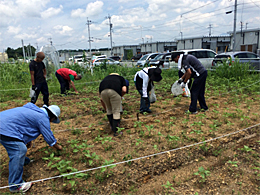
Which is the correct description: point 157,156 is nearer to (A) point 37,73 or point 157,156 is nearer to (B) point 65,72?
(A) point 37,73

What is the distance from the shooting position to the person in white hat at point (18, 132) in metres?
2.23

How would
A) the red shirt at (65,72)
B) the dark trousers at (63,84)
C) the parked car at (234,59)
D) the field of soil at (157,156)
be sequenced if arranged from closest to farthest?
the field of soil at (157,156) → the red shirt at (65,72) → the dark trousers at (63,84) → the parked car at (234,59)

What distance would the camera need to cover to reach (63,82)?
6789 mm

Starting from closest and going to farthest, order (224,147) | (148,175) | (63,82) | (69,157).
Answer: (148,175)
(69,157)
(224,147)
(63,82)

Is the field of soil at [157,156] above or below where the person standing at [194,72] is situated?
below

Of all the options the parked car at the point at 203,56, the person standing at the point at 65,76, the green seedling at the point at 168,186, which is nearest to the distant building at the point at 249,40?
the parked car at the point at 203,56

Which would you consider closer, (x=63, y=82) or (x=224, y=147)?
(x=224, y=147)

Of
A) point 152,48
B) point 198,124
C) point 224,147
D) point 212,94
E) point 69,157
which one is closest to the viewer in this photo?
point 69,157

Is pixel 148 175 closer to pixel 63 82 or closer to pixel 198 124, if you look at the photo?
pixel 198 124

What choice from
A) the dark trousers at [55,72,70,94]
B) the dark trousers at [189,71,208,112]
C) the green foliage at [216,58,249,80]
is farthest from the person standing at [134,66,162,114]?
the green foliage at [216,58,249,80]

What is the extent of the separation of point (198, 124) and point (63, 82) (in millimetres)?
4922

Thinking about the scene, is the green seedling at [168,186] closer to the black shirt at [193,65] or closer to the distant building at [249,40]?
the black shirt at [193,65]

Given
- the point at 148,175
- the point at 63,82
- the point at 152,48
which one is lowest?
the point at 148,175

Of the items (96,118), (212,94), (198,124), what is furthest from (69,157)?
(212,94)
